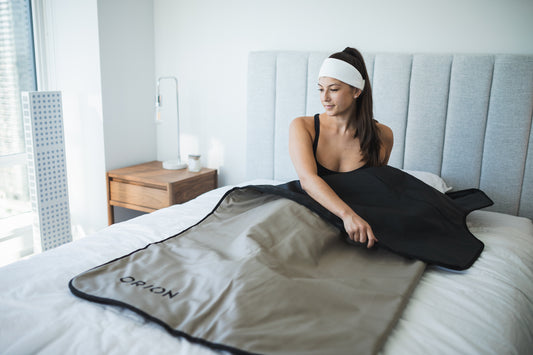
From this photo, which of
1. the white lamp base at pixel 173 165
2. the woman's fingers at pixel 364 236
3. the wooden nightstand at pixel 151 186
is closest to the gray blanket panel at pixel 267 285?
the woman's fingers at pixel 364 236

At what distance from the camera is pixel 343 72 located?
168 centimetres

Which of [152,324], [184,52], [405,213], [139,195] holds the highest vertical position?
[184,52]

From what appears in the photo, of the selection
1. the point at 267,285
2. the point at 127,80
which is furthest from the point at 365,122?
the point at 127,80

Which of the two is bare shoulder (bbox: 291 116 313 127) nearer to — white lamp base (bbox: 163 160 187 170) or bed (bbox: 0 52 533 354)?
bed (bbox: 0 52 533 354)

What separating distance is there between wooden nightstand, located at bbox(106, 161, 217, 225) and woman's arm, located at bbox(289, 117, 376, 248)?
3.09ft

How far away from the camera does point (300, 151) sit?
167cm

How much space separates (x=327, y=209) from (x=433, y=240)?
0.35 m

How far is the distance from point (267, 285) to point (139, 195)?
1677 millimetres

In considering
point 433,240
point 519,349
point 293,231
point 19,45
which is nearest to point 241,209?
point 293,231

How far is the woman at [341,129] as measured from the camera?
1684mm

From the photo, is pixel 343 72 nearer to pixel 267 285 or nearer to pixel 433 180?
pixel 433 180

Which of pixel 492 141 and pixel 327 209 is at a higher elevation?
pixel 492 141

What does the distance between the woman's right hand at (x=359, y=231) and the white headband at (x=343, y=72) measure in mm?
596

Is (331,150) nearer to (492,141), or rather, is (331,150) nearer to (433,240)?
(433,240)
